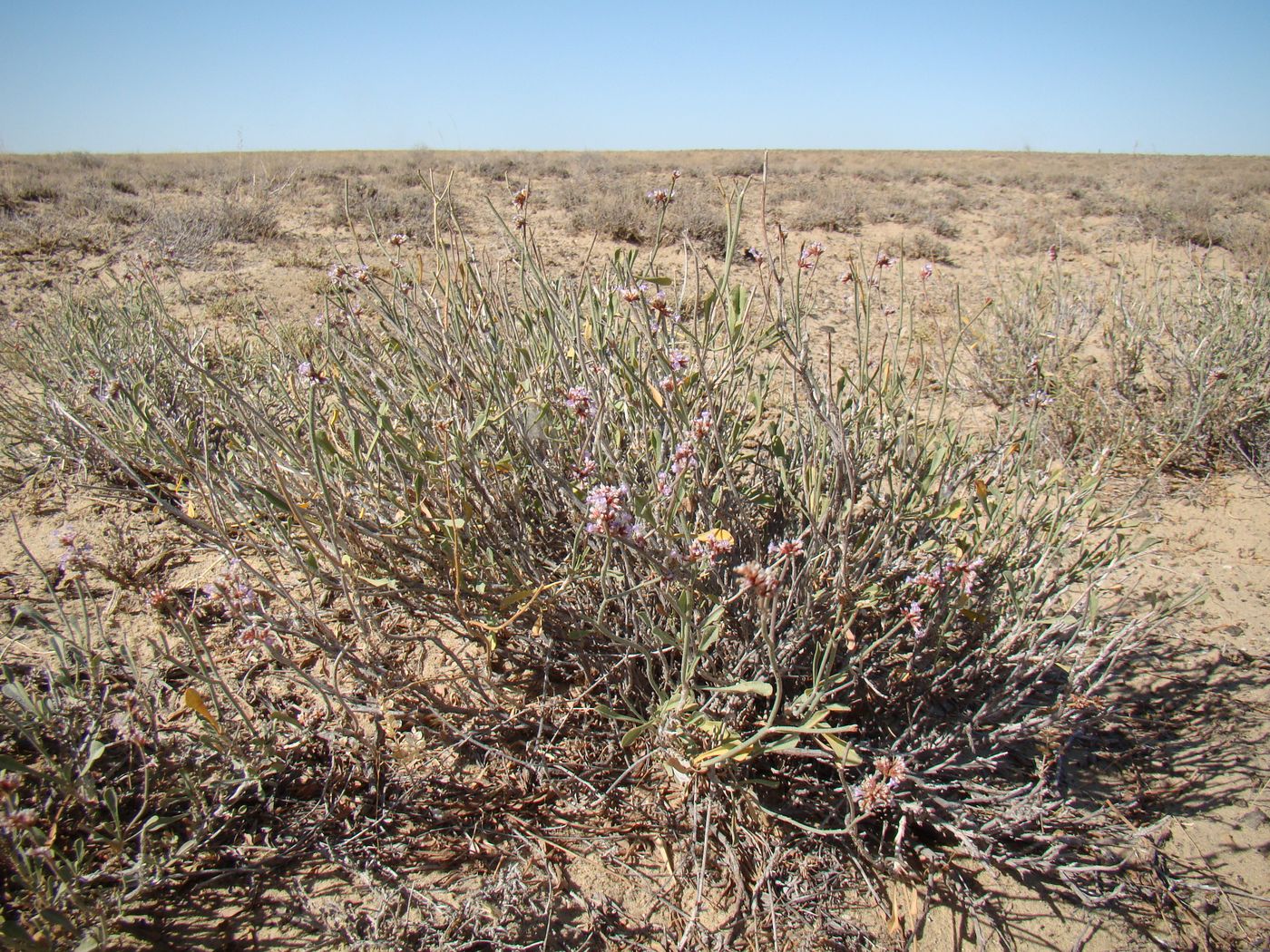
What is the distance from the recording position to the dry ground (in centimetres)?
167

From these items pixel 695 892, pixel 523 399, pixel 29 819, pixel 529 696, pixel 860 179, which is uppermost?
pixel 860 179

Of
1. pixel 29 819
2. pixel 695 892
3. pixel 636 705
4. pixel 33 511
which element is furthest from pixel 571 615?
pixel 33 511

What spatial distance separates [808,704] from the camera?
5.03 feet

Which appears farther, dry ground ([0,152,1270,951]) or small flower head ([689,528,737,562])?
dry ground ([0,152,1270,951])

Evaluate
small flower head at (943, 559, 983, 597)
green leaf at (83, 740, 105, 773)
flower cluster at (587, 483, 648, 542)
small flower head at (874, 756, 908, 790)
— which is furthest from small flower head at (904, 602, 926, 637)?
green leaf at (83, 740, 105, 773)

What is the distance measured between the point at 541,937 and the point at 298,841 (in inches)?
25.3

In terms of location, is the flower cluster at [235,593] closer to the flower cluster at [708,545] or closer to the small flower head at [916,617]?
the flower cluster at [708,545]

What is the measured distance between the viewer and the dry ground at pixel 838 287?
1.67 metres

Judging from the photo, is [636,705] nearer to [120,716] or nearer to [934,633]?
[934,633]

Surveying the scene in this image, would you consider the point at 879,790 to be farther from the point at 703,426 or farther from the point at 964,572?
the point at 703,426

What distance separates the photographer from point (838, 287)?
257 inches

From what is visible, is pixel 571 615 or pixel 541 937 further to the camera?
pixel 571 615

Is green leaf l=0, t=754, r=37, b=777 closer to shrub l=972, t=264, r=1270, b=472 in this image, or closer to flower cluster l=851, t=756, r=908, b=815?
flower cluster l=851, t=756, r=908, b=815

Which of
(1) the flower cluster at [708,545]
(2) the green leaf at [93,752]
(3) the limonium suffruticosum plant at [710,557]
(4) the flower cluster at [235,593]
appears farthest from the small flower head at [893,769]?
(2) the green leaf at [93,752]
